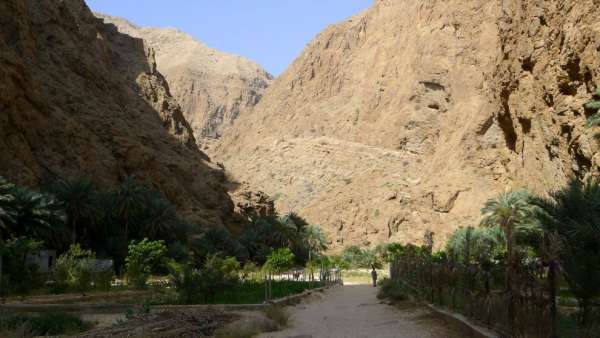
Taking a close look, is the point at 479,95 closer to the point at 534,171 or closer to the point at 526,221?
the point at 534,171

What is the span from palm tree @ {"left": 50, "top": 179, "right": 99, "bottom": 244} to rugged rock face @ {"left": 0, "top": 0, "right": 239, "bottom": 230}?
533 centimetres

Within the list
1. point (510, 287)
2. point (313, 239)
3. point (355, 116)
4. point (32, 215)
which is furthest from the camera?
point (355, 116)

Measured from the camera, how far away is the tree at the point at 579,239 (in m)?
9.96

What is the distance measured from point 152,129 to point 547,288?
2764 inches

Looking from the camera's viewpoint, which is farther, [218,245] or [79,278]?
[218,245]

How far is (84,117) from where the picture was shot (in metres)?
62.8

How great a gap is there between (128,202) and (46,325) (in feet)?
107

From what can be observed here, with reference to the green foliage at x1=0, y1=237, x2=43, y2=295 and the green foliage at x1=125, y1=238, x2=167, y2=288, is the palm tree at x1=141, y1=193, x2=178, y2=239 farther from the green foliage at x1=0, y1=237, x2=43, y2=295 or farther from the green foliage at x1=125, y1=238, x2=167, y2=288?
the green foliage at x1=0, y1=237, x2=43, y2=295

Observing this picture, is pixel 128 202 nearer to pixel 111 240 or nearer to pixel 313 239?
pixel 111 240

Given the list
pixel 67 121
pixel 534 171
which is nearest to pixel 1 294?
pixel 534 171

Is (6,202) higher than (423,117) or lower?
lower

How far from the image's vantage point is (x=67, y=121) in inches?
2264

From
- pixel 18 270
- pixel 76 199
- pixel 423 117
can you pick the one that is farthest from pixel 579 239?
pixel 423 117

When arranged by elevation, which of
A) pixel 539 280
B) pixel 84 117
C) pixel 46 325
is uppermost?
pixel 84 117
